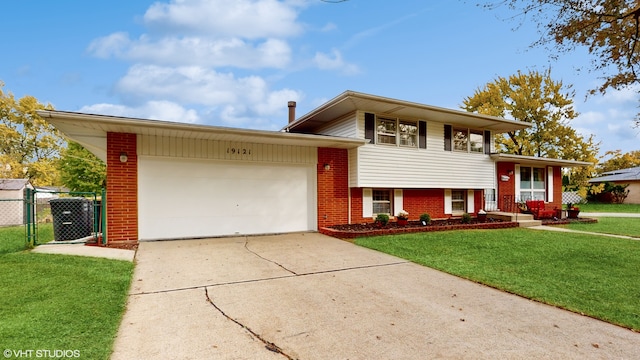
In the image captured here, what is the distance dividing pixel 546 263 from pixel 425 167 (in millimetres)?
5695

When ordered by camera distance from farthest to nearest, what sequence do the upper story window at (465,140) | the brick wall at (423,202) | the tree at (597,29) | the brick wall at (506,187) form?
the brick wall at (506,187), the upper story window at (465,140), the brick wall at (423,202), the tree at (597,29)

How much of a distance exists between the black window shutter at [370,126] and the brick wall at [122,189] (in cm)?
657

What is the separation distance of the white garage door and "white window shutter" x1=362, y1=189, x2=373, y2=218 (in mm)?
1804

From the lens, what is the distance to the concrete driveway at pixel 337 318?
2.72 metres

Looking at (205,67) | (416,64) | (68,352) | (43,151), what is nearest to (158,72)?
(205,67)

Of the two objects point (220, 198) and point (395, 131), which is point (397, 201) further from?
point (220, 198)

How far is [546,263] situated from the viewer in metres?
6.12

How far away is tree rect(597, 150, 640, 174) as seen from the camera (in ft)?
120

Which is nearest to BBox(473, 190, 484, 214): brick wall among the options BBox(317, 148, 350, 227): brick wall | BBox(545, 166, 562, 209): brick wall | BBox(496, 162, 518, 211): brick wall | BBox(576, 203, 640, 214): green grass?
BBox(496, 162, 518, 211): brick wall

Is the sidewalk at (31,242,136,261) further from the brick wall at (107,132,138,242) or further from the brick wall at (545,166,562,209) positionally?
the brick wall at (545,166,562,209)

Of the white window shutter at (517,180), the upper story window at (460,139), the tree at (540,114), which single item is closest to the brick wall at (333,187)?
the upper story window at (460,139)

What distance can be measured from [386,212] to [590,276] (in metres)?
6.45

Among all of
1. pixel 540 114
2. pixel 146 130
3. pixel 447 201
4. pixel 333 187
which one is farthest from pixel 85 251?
pixel 540 114

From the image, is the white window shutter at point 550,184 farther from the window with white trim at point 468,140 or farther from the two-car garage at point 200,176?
the two-car garage at point 200,176
